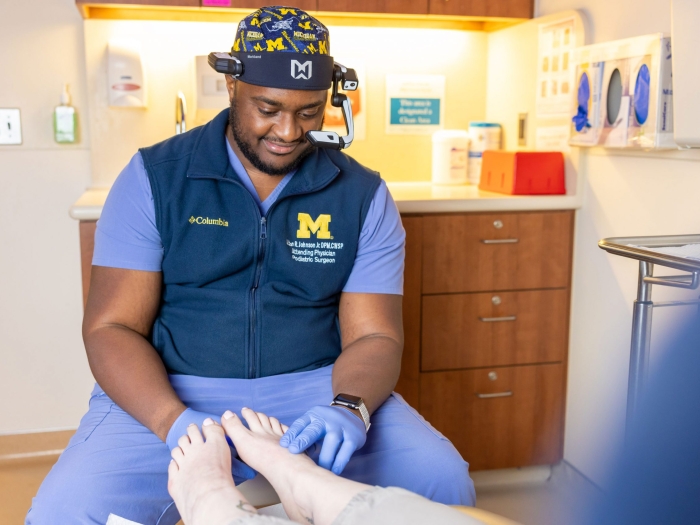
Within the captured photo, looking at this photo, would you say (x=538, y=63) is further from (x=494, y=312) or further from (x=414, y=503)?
(x=414, y=503)

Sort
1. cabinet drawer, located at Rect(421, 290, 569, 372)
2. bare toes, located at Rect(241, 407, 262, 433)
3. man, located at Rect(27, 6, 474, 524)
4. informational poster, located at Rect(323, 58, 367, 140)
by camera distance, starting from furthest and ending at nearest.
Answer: informational poster, located at Rect(323, 58, 367, 140) → cabinet drawer, located at Rect(421, 290, 569, 372) → man, located at Rect(27, 6, 474, 524) → bare toes, located at Rect(241, 407, 262, 433)

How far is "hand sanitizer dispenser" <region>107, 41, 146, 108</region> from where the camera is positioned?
241 centimetres

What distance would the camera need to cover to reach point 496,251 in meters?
2.26

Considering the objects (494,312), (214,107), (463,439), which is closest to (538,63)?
(494,312)

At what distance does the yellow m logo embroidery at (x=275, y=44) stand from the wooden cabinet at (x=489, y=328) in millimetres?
831

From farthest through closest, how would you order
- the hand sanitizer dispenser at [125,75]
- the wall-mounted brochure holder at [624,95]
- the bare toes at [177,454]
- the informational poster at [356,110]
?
the informational poster at [356,110], the hand sanitizer dispenser at [125,75], the wall-mounted brochure holder at [624,95], the bare toes at [177,454]

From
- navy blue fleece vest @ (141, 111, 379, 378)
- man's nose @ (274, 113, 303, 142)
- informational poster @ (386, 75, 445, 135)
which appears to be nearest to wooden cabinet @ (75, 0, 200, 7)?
informational poster @ (386, 75, 445, 135)

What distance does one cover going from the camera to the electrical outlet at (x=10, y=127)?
2438 millimetres

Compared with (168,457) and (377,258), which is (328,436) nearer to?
(168,457)

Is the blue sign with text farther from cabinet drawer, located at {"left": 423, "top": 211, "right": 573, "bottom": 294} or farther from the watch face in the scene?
the watch face

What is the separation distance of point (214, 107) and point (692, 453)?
87.7 inches

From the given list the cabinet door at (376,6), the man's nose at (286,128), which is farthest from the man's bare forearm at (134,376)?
the cabinet door at (376,6)

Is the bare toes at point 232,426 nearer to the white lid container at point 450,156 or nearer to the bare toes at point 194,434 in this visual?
the bare toes at point 194,434

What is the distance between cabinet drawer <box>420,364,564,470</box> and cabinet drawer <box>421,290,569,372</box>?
1.5 inches
